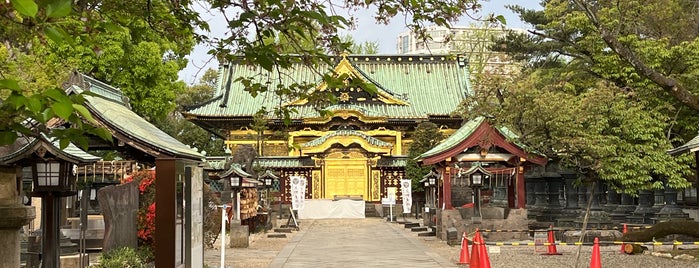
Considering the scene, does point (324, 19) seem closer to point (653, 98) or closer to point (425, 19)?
point (425, 19)

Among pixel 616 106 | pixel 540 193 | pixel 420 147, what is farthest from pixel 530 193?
pixel 616 106

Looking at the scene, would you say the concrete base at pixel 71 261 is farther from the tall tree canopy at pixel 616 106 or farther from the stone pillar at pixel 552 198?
the stone pillar at pixel 552 198

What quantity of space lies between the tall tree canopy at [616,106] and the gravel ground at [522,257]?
222 centimetres

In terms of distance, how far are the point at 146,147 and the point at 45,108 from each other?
7376mm

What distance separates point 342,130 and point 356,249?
73.9 ft

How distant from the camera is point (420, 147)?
3988 centimetres

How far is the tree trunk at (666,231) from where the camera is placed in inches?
530

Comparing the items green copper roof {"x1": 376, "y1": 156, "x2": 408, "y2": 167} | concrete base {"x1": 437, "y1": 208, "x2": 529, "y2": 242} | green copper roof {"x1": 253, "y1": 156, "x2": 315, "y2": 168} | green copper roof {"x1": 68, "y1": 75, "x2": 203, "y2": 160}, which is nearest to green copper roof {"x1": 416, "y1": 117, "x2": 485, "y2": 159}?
concrete base {"x1": 437, "y1": 208, "x2": 529, "y2": 242}

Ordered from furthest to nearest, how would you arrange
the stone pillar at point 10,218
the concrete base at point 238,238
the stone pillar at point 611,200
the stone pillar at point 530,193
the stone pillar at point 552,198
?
the stone pillar at point 530,193
the stone pillar at point 552,198
the stone pillar at point 611,200
the concrete base at point 238,238
the stone pillar at point 10,218

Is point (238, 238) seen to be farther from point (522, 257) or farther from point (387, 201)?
point (387, 201)

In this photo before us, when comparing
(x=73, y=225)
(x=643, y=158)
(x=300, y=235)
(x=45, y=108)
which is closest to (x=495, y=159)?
(x=643, y=158)

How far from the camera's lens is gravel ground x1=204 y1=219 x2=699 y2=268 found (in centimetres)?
1655

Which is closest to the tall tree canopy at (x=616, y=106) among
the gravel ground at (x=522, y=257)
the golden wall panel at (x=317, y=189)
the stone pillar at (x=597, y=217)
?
the stone pillar at (x=597, y=217)

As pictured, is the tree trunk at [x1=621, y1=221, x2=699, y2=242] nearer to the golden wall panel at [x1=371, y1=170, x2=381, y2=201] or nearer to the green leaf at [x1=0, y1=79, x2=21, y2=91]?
the green leaf at [x1=0, y1=79, x2=21, y2=91]
